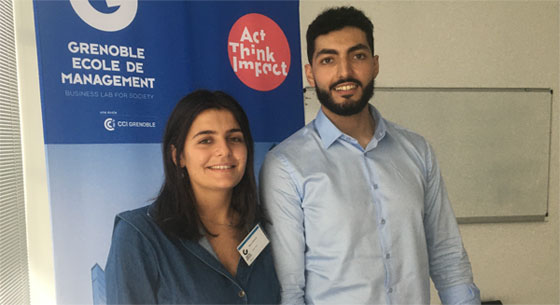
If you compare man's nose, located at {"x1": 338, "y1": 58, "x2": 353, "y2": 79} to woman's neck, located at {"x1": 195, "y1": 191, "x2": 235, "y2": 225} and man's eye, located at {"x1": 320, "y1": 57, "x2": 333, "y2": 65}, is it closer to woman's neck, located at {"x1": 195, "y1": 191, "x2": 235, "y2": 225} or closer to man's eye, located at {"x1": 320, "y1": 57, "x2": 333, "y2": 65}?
man's eye, located at {"x1": 320, "y1": 57, "x2": 333, "y2": 65}

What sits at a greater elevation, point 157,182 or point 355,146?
point 355,146

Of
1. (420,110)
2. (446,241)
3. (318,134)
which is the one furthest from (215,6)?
(420,110)

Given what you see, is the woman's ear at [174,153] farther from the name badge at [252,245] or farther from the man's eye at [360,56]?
the man's eye at [360,56]

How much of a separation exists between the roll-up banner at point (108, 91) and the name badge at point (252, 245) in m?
0.40

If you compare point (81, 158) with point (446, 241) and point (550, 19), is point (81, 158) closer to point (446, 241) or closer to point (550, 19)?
point (446, 241)

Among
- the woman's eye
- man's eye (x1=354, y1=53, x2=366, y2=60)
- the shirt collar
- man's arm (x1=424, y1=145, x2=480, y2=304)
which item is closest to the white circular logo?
the woman's eye

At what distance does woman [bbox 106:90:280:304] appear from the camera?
49.1 inches

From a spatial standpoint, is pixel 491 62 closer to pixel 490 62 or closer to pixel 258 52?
pixel 490 62

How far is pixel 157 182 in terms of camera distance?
4.82ft

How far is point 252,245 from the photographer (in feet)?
4.71

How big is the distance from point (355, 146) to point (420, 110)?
1372 millimetres

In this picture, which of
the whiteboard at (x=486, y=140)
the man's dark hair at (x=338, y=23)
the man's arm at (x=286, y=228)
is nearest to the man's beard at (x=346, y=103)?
the man's dark hair at (x=338, y=23)

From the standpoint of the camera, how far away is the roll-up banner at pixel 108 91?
134 centimetres

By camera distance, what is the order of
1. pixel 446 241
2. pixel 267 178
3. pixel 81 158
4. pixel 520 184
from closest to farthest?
pixel 81 158, pixel 267 178, pixel 446 241, pixel 520 184
